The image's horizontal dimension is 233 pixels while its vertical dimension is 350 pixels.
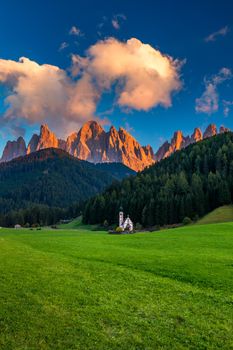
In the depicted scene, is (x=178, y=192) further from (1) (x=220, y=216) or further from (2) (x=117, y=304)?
(2) (x=117, y=304)

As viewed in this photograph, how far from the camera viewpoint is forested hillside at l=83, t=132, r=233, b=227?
11906cm

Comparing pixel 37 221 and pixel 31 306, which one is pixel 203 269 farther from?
pixel 37 221

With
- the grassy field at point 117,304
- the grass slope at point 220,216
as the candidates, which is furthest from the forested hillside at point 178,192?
the grassy field at point 117,304

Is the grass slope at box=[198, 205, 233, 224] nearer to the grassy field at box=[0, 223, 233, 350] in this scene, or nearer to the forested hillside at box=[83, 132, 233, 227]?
the forested hillside at box=[83, 132, 233, 227]

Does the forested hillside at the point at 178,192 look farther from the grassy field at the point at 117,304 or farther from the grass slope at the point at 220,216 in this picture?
the grassy field at the point at 117,304

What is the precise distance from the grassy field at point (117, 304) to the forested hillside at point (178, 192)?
95931 millimetres

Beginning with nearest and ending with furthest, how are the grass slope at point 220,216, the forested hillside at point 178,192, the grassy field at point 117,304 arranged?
the grassy field at point 117,304 → the grass slope at point 220,216 → the forested hillside at point 178,192

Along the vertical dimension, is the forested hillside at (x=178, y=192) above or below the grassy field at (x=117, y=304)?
above

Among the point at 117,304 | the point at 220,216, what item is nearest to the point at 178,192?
the point at 220,216

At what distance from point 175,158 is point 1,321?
19321 cm

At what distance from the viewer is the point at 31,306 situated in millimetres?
13250

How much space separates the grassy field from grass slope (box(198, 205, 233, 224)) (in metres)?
80.5

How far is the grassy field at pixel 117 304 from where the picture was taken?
1048 cm

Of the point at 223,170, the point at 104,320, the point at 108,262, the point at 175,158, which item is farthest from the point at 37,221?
the point at 104,320
